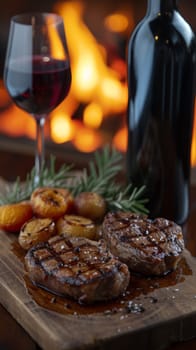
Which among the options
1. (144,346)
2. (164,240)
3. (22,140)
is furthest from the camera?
(22,140)

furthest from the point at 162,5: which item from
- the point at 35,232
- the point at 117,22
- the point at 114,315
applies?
the point at 117,22

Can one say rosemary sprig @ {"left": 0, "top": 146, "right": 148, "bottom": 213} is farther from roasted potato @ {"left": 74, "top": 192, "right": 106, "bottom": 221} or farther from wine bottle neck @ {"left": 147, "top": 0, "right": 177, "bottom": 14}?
wine bottle neck @ {"left": 147, "top": 0, "right": 177, "bottom": 14}

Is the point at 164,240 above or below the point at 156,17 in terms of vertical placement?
below

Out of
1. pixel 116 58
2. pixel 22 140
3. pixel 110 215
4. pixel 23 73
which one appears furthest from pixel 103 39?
pixel 110 215

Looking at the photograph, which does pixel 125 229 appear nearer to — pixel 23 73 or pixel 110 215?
pixel 110 215

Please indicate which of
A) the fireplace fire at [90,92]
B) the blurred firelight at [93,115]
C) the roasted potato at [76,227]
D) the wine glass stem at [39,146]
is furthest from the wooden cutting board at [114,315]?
the blurred firelight at [93,115]

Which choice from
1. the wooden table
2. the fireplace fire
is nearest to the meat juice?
the wooden table

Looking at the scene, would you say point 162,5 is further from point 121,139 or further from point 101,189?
point 121,139
